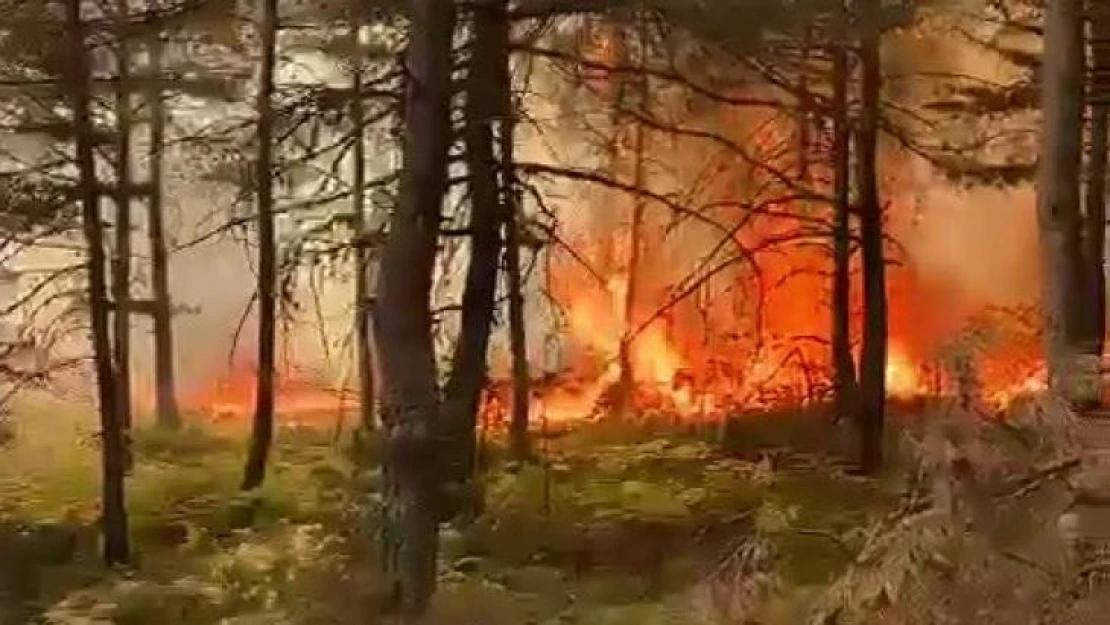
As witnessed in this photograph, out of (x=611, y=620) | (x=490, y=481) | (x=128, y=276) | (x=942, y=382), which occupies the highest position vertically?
(x=128, y=276)

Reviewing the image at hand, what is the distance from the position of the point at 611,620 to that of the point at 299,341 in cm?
194

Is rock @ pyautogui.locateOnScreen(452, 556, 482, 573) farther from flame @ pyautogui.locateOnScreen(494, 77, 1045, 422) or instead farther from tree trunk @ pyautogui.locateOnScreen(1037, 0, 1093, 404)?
tree trunk @ pyautogui.locateOnScreen(1037, 0, 1093, 404)

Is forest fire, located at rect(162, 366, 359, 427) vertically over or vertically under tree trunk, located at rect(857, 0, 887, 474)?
under

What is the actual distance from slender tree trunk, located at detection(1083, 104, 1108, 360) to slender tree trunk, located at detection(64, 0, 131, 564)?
3.93 metres

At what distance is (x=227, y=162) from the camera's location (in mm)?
6484

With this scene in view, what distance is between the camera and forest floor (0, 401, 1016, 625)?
5.52m

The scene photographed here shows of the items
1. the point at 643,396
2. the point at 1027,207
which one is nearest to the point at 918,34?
the point at 1027,207

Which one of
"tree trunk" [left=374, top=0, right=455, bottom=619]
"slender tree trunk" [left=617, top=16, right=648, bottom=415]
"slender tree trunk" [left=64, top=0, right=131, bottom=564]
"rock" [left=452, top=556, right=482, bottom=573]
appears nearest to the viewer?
"tree trunk" [left=374, top=0, right=455, bottom=619]

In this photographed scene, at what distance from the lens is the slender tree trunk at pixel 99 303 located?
6363 mm

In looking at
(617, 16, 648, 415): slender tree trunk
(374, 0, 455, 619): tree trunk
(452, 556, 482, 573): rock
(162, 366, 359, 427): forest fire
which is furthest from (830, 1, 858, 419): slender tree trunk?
(162, 366, 359, 427): forest fire

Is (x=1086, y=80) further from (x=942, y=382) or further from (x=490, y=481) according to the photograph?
(x=490, y=481)

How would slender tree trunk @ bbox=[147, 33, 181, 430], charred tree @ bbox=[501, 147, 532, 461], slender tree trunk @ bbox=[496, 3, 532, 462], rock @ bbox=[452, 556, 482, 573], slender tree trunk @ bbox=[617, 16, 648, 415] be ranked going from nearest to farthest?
rock @ bbox=[452, 556, 482, 573] < slender tree trunk @ bbox=[496, 3, 532, 462] < charred tree @ bbox=[501, 147, 532, 461] < slender tree trunk @ bbox=[617, 16, 648, 415] < slender tree trunk @ bbox=[147, 33, 181, 430]

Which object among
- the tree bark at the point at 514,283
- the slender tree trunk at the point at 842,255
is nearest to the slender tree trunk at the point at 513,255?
the tree bark at the point at 514,283

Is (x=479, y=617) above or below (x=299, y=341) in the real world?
A: below
